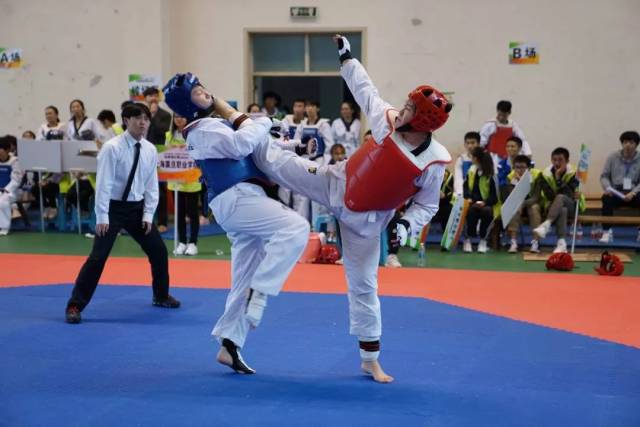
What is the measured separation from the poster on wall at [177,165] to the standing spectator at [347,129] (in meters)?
2.95

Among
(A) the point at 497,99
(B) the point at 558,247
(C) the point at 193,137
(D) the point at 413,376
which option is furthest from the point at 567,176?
(C) the point at 193,137

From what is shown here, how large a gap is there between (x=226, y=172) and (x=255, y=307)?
0.78 metres

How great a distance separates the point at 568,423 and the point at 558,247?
6.42 m

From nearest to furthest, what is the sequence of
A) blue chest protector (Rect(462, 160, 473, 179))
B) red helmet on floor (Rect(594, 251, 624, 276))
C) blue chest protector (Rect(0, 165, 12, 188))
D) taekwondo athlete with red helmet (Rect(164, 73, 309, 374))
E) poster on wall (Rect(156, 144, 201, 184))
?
taekwondo athlete with red helmet (Rect(164, 73, 309, 374)) → red helmet on floor (Rect(594, 251, 624, 276)) → poster on wall (Rect(156, 144, 201, 184)) → blue chest protector (Rect(462, 160, 473, 179)) → blue chest protector (Rect(0, 165, 12, 188))

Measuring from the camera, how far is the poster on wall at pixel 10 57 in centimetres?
1415

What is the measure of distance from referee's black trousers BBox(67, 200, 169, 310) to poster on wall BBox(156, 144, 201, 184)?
9.93 feet

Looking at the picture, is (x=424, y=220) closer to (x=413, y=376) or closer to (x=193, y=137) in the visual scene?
(x=413, y=376)

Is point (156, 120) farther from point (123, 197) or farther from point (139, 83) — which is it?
point (123, 197)

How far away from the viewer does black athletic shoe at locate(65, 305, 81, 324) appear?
20.5ft

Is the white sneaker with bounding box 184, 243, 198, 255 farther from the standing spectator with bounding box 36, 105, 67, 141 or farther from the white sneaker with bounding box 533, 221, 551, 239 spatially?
the white sneaker with bounding box 533, 221, 551, 239

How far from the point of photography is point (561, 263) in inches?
356

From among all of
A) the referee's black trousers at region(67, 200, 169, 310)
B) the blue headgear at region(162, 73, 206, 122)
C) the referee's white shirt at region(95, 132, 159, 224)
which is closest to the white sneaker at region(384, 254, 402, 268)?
the referee's black trousers at region(67, 200, 169, 310)

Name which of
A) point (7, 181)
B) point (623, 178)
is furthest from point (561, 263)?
point (7, 181)

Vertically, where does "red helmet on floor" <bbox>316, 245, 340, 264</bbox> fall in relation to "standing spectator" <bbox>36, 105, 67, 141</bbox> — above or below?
below
